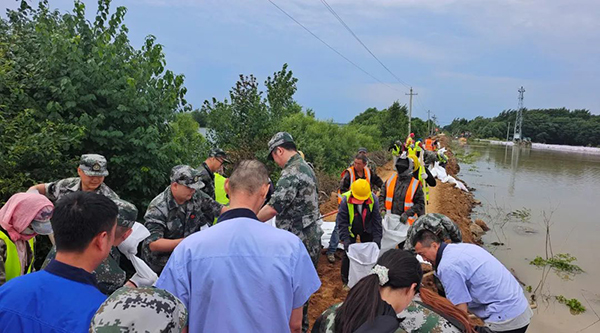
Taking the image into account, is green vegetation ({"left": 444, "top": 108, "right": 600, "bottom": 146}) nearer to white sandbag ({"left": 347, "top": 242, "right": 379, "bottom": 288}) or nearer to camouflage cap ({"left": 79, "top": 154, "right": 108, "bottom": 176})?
white sandbag ({"left": 347, "top": 242, "right": 379, "bottom": 288})

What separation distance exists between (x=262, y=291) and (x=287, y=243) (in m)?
0.23

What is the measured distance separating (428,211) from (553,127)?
Result: 83344 millimetres

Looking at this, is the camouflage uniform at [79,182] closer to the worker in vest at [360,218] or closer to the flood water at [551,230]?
the worker in vest at [360,218]

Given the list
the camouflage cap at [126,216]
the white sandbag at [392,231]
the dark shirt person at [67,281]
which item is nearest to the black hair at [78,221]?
the dark shirt person at [67,281]

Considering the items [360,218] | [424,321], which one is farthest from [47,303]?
[360,218]

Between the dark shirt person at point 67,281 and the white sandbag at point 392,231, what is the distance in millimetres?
4069

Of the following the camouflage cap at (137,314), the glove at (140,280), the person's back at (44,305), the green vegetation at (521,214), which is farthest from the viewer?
the green vegetation at (521,214)

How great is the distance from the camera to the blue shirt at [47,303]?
1257 millimetres

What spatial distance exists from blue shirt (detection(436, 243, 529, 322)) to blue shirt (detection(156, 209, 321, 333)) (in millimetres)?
1409

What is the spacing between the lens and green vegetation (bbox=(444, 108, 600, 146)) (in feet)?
230

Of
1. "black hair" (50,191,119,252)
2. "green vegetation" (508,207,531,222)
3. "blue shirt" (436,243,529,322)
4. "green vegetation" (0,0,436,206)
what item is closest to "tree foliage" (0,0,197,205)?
"green vegetation" (0,0,436,206)

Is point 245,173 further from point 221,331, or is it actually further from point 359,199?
point 359,199

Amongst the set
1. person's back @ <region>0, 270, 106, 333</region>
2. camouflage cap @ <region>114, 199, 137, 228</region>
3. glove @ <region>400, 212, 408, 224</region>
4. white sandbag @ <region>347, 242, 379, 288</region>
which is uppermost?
camouflage cap @ <region>114, 199, 137, 228</region>

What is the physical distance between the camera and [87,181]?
3178 mm
